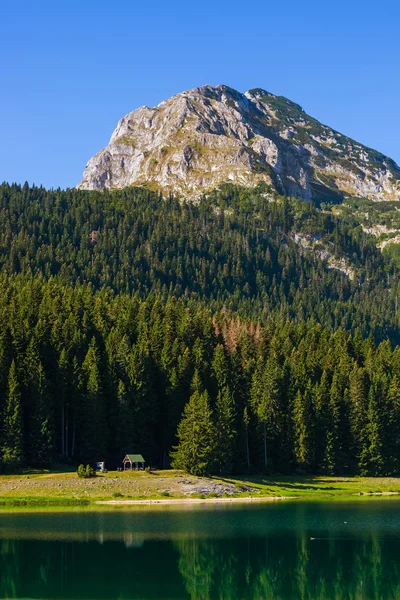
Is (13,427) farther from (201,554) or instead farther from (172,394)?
(201,554)

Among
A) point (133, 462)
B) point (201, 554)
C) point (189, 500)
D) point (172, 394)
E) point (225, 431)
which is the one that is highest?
point (172, 394)

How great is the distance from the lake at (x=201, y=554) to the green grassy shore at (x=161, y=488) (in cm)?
763

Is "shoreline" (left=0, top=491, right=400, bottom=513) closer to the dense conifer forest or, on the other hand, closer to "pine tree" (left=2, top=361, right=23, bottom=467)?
the dense conifer forest

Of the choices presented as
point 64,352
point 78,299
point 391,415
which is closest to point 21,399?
point 64,352

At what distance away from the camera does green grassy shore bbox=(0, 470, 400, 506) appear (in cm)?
10388

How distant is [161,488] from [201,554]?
133 feet

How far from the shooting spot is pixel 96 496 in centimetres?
10569

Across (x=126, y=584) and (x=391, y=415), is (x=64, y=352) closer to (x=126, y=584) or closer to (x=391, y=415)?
(x=391, y=415)

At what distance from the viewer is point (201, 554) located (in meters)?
71.4

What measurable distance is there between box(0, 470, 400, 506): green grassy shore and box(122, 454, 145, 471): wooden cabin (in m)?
2.88

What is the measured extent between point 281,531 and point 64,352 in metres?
58.5

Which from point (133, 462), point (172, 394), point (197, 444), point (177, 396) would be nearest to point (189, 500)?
point (197, 444)

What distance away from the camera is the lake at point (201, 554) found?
5897cm

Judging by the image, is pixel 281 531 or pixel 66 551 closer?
pixel 66 551
